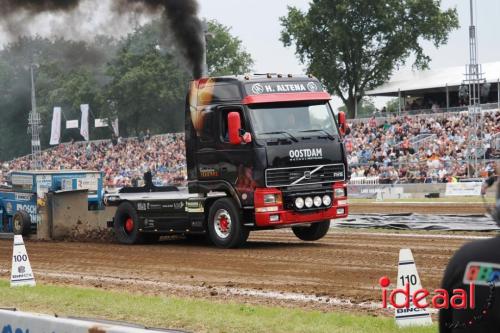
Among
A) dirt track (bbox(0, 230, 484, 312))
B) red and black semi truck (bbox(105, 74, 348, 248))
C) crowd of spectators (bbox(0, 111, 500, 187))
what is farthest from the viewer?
crowd of spectators (bbox(0, 111, 500, 187))

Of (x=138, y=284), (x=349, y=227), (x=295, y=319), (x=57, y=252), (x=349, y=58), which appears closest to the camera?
(x=295, y=319)

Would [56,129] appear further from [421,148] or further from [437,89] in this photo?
[421,148]

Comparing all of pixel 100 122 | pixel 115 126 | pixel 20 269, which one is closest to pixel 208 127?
pixel 20 269

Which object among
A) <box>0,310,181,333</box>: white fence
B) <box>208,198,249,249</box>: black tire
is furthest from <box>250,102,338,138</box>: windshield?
<box>0,310,181,333</box>: white fence

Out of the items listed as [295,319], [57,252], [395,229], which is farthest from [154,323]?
[395,229]

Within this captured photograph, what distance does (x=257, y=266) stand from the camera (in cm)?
1366

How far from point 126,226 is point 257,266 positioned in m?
5.66

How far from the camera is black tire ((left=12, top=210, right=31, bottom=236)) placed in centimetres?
2022

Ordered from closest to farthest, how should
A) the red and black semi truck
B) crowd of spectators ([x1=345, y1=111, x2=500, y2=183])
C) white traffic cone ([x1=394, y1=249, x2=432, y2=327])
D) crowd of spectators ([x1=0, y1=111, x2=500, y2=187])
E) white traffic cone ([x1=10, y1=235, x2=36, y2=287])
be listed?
1. white traffic cone ([x1=394, y1=249, x2=432, y2=327])
2. white traffic cone ([x1=10, y1=235, x2=36, y2=287])
3. the red and black semi truck
4. crowd of spectators ([x1=345, y1=111, x2=500, y2=183])
5. crowd of spectators ([x1=0, y1=111, x2=500, y2=187])

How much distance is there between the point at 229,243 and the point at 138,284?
401cm

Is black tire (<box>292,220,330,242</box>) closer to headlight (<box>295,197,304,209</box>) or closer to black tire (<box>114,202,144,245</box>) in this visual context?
headlight (<box>295,197,304,209</box>)

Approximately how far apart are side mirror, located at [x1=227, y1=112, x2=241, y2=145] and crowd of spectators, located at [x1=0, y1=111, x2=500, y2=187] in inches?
550

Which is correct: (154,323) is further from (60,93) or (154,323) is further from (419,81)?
(60,93)

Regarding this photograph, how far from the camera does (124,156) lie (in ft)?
179
